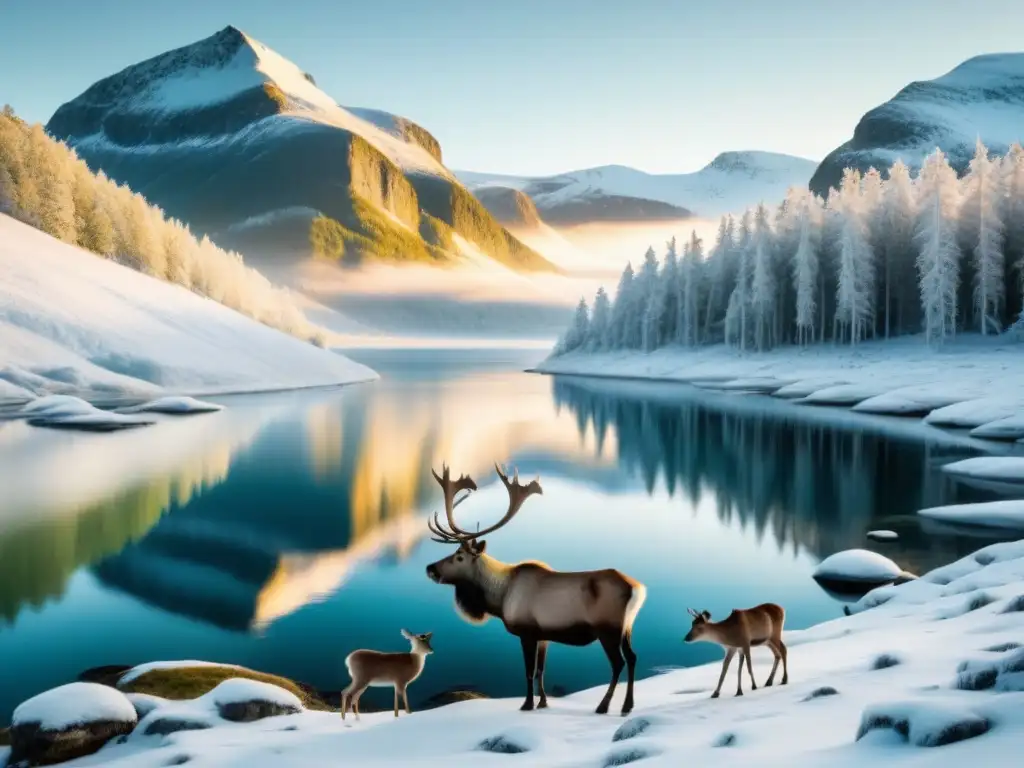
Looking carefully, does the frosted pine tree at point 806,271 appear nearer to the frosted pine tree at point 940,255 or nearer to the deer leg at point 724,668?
the frosted pine tree at point 940,255

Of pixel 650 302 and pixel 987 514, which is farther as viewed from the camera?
pixel 650 302

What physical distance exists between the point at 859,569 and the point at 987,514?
8.52 metres

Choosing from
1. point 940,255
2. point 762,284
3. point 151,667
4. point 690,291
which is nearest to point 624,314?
point 690,291

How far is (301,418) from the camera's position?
59.2m

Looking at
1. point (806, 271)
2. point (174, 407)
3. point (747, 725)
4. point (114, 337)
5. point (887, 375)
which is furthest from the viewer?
point (806, 271)

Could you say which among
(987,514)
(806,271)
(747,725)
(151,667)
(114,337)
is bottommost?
(987,514)

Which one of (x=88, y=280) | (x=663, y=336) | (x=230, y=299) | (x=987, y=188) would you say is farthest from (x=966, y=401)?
(x=230, y=299)

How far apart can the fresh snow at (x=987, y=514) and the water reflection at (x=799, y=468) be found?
954mm

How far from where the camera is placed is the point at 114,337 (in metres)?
73.9

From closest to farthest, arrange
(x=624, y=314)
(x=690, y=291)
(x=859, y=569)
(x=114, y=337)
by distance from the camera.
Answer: (x=859, y=569) → (x=114, y=337) → (x=690, y=291) → (x=624, y=314)

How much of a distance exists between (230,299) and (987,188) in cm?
9876

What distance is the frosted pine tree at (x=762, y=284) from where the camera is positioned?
91.2 metres

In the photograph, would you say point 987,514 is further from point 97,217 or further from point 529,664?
point 97,217

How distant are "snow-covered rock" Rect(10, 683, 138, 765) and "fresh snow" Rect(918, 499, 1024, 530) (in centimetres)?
2430
